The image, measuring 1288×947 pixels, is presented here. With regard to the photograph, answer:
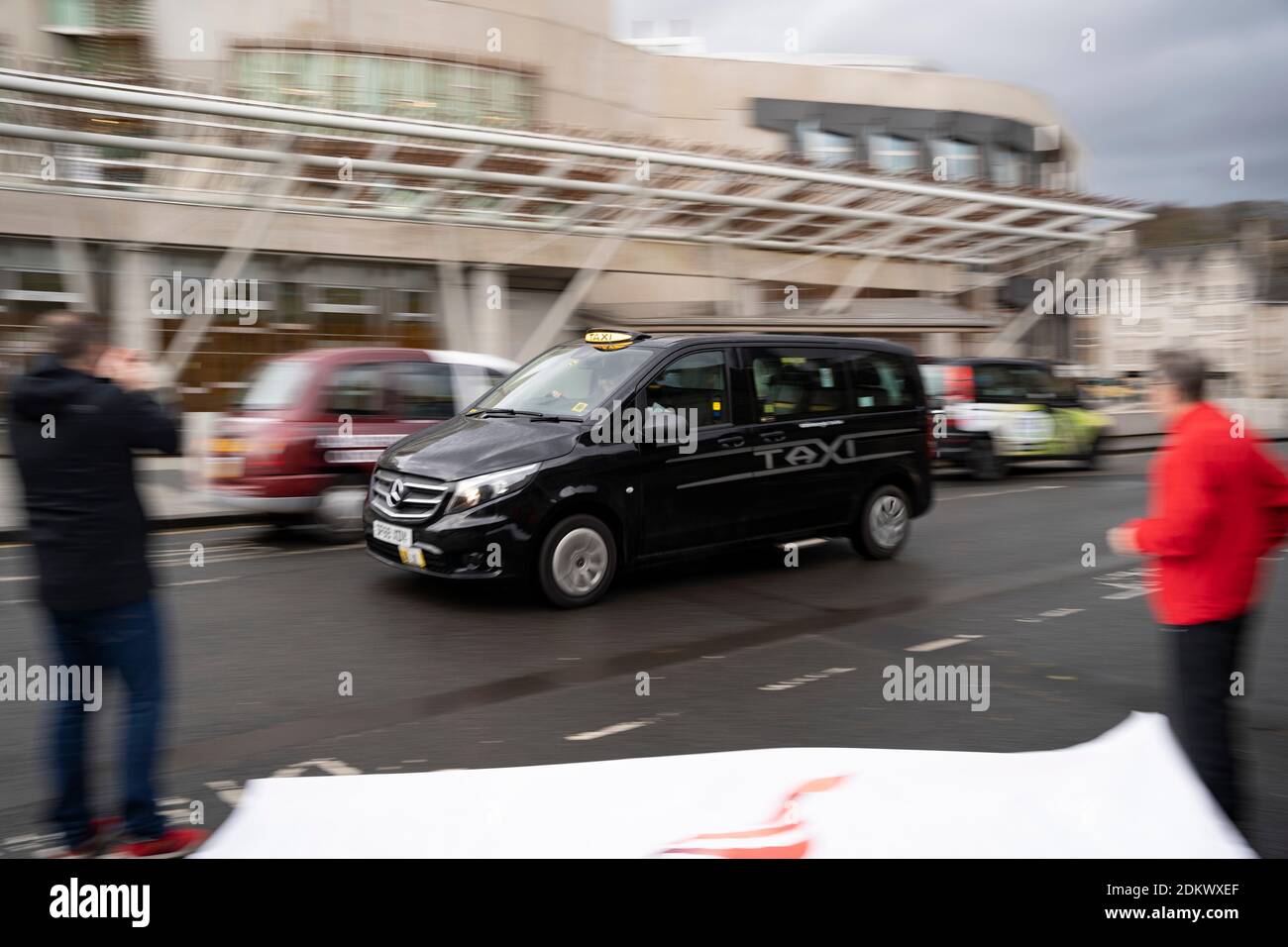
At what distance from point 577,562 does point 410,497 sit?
1.21m

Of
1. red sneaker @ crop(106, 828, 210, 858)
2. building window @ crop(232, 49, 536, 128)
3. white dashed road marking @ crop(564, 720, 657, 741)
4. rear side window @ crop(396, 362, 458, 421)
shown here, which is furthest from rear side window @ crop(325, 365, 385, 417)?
building window @ crop(232, 49, 536, 128)

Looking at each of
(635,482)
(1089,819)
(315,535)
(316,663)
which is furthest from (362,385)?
(1089,819)

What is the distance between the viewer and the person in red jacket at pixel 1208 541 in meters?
3.65

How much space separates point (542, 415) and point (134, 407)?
4467 millimetres

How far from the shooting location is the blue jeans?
3.71 metres

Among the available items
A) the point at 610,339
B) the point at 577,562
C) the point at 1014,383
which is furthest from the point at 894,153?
the point at 577,562

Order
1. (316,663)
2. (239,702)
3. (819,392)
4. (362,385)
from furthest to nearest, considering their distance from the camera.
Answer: (362,385) < (819,392) < (316,663) < (239,702)

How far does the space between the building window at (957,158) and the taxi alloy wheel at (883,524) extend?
43018 millimetres

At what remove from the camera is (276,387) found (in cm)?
1031

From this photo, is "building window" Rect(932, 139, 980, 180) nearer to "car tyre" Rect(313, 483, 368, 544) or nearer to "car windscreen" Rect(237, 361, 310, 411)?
"car windscreen" Rect(237, 361, 310, 411)

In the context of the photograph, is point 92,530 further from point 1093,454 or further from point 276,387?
point 1093,454

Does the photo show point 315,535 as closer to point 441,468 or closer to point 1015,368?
point 441,468

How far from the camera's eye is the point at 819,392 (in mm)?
Result: 9211

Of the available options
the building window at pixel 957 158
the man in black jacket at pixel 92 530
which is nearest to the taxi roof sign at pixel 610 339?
the man in black jacket at pixel 92 530
